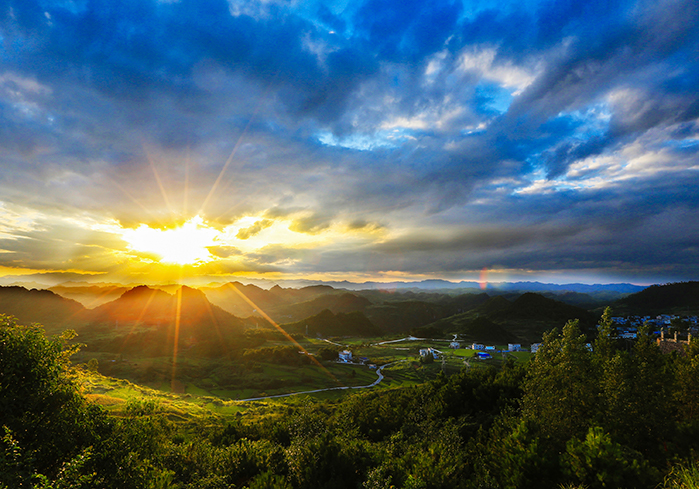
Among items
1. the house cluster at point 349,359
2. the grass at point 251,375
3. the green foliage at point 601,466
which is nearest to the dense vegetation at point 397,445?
the green foliage at point 601,466

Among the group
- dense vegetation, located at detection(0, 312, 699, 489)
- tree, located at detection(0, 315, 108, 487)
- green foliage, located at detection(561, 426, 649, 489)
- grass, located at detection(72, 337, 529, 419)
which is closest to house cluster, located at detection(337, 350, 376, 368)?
grass, located at detection(72, 337, 529, 419)

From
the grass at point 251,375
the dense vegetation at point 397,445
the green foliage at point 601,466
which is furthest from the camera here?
the grass at point 251,375

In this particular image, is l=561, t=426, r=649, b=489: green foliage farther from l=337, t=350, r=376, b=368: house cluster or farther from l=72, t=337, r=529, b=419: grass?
l=337, t=350, r=376, b=368: house cluster

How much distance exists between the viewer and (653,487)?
1374 centimetres

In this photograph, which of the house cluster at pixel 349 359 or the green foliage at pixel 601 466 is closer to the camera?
the green foliage at pixel 601 466

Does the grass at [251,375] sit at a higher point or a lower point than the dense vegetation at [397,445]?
lower

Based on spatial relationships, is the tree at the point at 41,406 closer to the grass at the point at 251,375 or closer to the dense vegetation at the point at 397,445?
the dense vegetation at the point at 397,445

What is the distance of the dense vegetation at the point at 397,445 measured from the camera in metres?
14.3

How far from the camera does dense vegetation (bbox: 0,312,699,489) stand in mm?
14266

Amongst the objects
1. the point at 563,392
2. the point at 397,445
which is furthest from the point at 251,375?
the point at 563,392

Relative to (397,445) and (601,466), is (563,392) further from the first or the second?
(397,445)

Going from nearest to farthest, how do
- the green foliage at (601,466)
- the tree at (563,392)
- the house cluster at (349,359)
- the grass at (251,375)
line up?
1. the green foliage at (601,466)
2. the tree at (563,392)
3. the grass at (251,375)
4. the house cluster at (349,359)

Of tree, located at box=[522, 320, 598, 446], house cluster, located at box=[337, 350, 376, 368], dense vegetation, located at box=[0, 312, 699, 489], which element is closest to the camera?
dense vegetation, located at box=[0, 312, 699, 489]

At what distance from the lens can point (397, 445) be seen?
26.9 metres
